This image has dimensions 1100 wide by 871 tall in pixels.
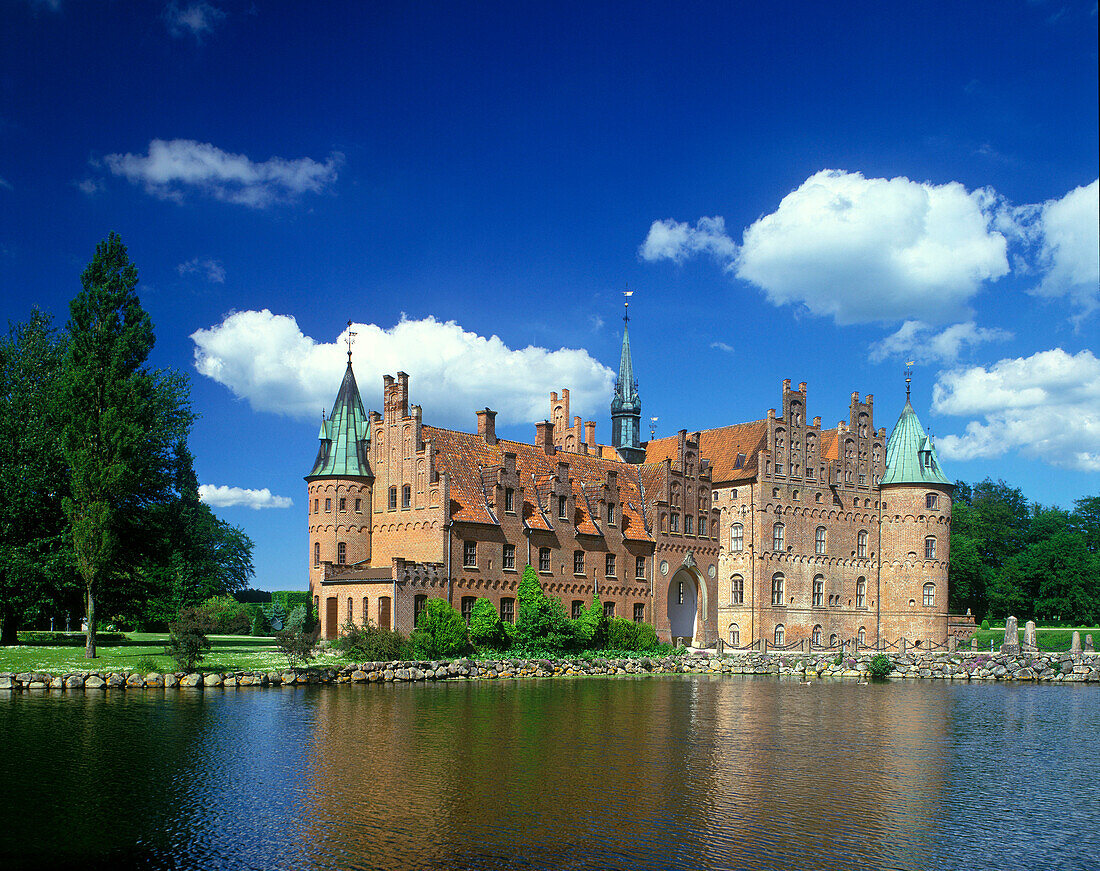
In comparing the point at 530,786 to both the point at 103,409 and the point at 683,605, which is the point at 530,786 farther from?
the point at 683,605

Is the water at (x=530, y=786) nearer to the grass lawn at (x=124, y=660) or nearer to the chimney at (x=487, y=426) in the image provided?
the grass lawn at (x=124, y=660)

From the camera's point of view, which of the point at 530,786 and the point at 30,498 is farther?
the point at 30,498

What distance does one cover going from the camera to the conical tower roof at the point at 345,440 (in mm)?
53719

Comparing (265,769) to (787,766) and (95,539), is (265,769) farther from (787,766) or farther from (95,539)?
(95,539)

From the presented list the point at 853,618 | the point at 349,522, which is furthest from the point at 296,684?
the point at 853,618

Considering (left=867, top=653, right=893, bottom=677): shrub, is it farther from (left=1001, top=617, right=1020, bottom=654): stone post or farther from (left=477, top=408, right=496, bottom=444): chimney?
(left=477, top=408, right=496, bottom=444): chimney

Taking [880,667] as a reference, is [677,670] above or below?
below

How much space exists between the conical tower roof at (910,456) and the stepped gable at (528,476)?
63.0 feet

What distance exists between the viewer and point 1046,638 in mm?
67938

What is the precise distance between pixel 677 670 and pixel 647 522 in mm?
11143

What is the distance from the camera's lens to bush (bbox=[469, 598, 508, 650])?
4831 centimetres

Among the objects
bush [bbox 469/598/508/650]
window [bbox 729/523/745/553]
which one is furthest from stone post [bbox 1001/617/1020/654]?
bush [bbox 469/598/508/650]

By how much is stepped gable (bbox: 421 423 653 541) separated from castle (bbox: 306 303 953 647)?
13 cm

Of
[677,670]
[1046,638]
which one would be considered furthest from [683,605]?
[1046,638]
